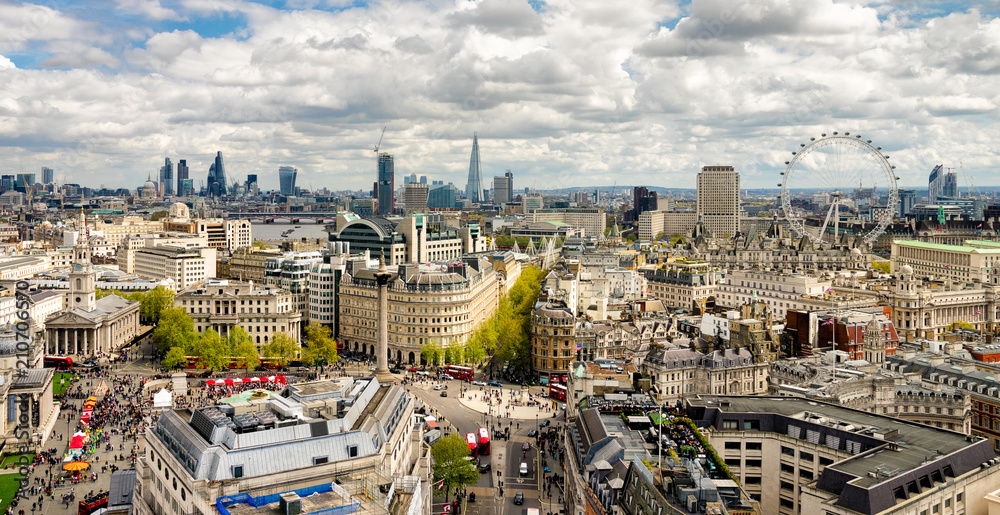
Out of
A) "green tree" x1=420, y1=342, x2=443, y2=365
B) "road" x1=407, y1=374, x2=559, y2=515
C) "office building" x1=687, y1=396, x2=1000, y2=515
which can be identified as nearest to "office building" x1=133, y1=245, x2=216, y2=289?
"green tree" x1=420, y1=342, x2=443, y2=365

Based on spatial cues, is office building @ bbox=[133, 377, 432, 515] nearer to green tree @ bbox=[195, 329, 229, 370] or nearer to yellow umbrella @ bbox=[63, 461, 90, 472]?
yellow umbrella @ bbox=[63, 461, 90, 472]

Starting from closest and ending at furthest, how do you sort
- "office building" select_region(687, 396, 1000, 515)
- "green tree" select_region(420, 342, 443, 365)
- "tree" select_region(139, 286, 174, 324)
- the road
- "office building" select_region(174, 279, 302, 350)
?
"office building" select_region(687, 396, 1000, 515), the road, "green tree" select_region(420, 342, 443, 365), "office building" select_region(174, 279, 302, 350), "tree" select_region(139, 286, 174, 324)

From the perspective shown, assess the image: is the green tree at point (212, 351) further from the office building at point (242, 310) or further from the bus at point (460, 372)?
the bus at point (460, 372)

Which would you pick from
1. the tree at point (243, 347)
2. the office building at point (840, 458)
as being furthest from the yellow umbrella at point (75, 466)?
the office building at point (840, 458)

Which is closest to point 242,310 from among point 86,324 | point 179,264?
point 86,324

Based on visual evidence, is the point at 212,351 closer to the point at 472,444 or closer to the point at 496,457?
the point at 472,444

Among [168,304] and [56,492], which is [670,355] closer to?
[56,492]

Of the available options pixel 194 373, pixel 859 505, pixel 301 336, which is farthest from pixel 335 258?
pixel 859 505
